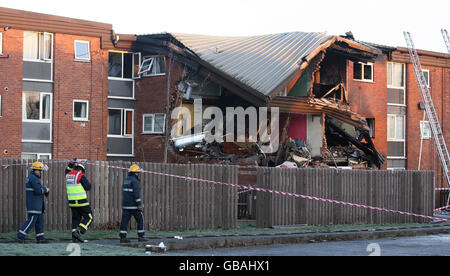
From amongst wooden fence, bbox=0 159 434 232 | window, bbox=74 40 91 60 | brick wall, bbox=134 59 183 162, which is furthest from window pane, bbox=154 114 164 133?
wooden fence, bbox=0 159 434 232

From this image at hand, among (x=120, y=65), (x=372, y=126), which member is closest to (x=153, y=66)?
(x=120, y=65)

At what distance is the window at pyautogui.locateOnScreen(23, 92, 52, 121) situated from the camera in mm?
29875

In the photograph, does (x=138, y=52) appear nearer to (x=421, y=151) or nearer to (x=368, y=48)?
(x=368, y=48)

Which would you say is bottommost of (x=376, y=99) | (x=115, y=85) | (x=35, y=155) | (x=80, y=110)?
(x=35, y=155)

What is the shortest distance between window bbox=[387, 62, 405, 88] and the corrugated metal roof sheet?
23.7 ft

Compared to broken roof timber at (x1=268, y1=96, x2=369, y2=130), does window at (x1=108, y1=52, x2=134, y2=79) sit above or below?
above

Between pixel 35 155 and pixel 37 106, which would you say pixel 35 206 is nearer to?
pixel 35 155

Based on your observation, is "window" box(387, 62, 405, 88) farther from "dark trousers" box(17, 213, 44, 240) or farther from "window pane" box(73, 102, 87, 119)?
"dark trousers" box(17, 213, 44, 240)

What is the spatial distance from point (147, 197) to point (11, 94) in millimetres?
13550

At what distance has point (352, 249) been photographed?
16.1 m

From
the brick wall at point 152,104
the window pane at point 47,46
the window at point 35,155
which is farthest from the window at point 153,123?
the window pane at point 47,46

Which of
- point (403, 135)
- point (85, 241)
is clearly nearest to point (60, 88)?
point (85, 241)

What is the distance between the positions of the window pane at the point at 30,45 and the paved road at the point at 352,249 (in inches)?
673

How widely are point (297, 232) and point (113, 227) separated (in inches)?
194
